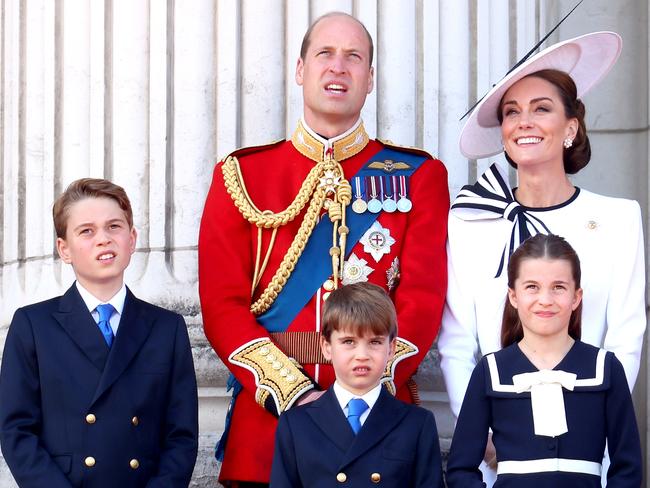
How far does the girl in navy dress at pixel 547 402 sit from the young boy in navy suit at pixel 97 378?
871mm

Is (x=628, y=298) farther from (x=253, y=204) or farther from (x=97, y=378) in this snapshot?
Result: (x=97, y=378)

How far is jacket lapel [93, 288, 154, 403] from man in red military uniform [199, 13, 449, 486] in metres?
0.29

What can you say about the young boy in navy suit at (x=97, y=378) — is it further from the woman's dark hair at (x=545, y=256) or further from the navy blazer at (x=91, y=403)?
the woman's dark hair at (x=545, y=256)

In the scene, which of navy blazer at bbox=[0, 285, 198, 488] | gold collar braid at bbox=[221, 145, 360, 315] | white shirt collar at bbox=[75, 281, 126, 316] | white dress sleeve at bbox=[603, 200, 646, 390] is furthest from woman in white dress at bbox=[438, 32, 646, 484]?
white shirt collar at bbox=[75, 281, 126, 316]

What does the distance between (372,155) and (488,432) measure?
1.13 metres

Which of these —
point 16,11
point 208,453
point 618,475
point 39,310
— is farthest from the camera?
point 16,11

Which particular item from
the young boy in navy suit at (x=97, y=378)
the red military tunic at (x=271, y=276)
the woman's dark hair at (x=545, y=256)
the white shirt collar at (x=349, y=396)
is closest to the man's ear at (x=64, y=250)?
the young boy in navy suit at (x=97, y=378)

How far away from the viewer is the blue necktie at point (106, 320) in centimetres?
408

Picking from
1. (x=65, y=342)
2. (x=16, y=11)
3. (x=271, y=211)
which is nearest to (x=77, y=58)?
(x=16, y=11)

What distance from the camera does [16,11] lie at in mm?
5840

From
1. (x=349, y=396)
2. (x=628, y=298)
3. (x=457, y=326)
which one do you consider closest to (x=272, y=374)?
(x=349, y=396)

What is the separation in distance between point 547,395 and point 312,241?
39.8 inches

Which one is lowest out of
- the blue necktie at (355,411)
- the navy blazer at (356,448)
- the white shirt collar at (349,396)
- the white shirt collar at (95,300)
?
the navy blazer at (356,448)

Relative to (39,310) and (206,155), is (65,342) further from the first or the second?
(206,155)
